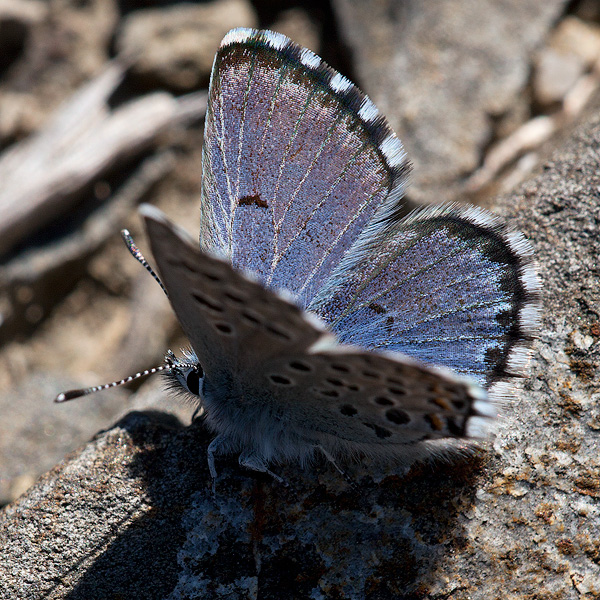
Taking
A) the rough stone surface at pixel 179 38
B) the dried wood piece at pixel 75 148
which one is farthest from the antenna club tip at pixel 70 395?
the rough stone surface at pixel 179 38

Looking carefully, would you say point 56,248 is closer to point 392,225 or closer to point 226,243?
point 226,243

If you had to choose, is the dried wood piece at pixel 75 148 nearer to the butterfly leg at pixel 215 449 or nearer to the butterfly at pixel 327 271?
the butterfly at pixel 327 271

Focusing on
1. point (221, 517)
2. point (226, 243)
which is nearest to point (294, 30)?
point (226, 243)

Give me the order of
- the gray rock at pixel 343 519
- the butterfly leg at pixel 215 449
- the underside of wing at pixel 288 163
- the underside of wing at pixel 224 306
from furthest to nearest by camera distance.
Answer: the underside of wing at pixel 288 163, the butterfly leg at pixel 215 449, the gray rock at pixel 343 519, the underside of wing at pixel 224 306

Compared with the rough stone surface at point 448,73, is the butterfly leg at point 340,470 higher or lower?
lower

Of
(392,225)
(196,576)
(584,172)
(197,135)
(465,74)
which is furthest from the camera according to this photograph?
(197,135)

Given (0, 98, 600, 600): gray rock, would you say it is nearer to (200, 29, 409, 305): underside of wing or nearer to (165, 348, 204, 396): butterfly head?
(165, 348, 204, 396): butterfly head
